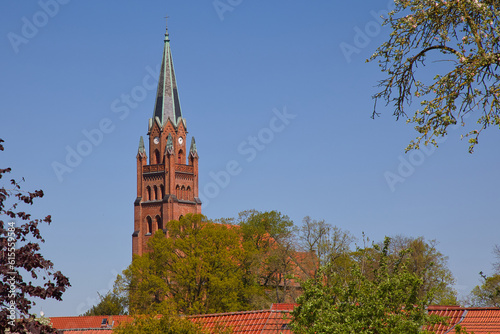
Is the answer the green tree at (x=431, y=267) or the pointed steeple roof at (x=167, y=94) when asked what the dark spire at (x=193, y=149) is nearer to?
the pointed steeple roof at (x=167, y=94)

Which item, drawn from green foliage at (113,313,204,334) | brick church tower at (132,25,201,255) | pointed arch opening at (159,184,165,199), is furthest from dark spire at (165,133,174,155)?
green foliage at (113,313,204,334)

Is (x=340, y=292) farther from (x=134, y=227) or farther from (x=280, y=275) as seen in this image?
(x=134, y=227)

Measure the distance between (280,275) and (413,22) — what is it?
53102 mm

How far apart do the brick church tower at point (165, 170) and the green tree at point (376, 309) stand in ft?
242

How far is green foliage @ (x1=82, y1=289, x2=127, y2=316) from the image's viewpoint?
71.0m

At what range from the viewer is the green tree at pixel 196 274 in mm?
60469

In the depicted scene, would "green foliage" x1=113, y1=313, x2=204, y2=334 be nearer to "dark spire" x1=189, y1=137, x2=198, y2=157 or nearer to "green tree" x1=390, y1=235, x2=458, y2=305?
"green tree" x1=390, y1=235, x2=458, y2=305

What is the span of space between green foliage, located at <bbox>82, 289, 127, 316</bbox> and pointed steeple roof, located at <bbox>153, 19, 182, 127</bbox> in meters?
23.6

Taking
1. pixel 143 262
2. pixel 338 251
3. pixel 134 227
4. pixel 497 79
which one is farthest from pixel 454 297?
pixel 497 79

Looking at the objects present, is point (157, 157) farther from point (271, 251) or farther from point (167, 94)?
point (271, 251)

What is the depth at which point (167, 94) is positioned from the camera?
97188mm

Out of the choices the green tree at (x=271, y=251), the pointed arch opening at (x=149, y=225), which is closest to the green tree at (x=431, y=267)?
the green tree at (x=271, y=251)

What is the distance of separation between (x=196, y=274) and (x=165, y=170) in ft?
110

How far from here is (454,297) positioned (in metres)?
61.0
